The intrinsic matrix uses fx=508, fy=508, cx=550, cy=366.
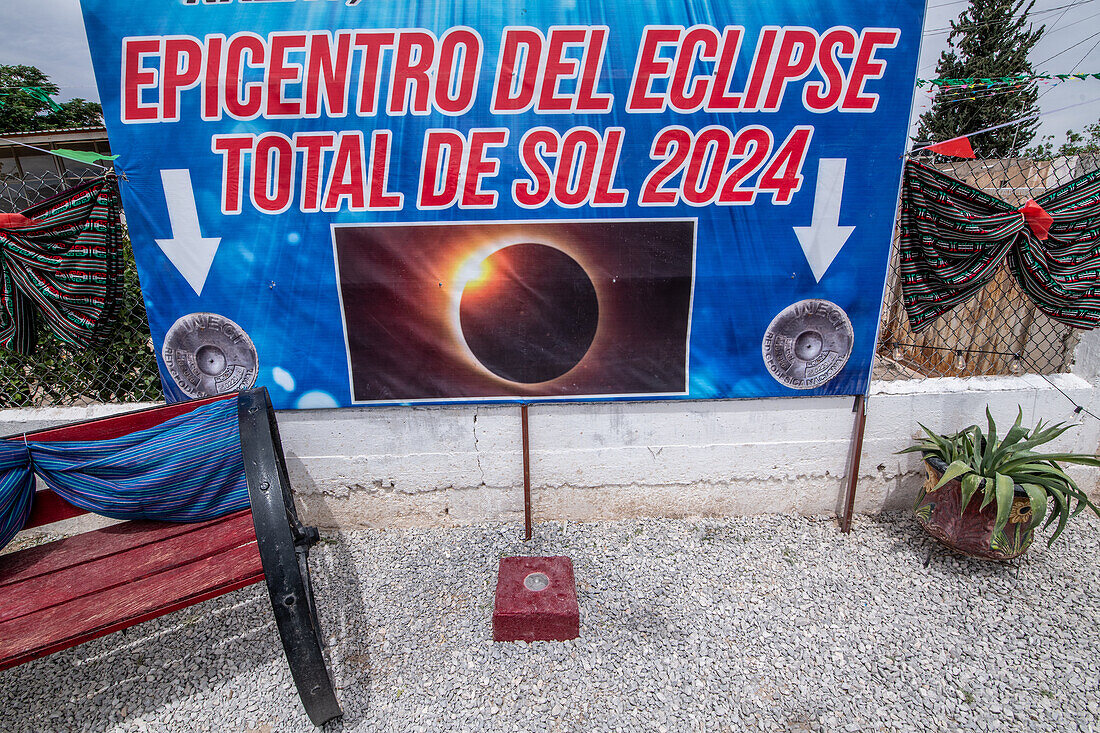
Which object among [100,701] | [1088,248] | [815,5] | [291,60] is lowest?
[100,701]

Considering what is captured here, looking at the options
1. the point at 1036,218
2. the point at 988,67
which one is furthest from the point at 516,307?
the point at 988,67

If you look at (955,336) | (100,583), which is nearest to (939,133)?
(955,336)

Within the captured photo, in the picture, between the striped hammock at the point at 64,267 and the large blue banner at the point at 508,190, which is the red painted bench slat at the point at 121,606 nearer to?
the large blue banner at the point at 508,190

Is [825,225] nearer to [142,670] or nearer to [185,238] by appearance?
[185,238]

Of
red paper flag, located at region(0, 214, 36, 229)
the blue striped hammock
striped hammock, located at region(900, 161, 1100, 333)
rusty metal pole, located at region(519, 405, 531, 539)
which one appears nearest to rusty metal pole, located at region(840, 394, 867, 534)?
striped hammock, located at region(900, 161, 1100, 333)

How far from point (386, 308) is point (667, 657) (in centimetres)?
227

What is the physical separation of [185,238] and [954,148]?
413 cm

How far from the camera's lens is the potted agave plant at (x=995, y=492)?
2600 millimetres

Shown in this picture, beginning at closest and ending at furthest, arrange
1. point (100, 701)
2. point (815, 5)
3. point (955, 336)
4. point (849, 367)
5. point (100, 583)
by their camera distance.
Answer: point (100, 583) < point (100, 701) < point (815, 5) < point (849, 367) < point (955, 336)

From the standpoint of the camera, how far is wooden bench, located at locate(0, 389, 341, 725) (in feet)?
5.63

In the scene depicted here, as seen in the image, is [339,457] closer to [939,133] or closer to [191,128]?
[191,128]

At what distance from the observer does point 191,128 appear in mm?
2596

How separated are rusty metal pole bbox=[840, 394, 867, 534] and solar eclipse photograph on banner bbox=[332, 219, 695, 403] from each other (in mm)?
1109

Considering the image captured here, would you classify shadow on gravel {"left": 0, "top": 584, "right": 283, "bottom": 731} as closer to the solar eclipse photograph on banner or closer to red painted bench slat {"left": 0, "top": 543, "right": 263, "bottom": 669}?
red painted bench slat {"left": 0, "top": 543, "right": 263, "bottom": 669}
